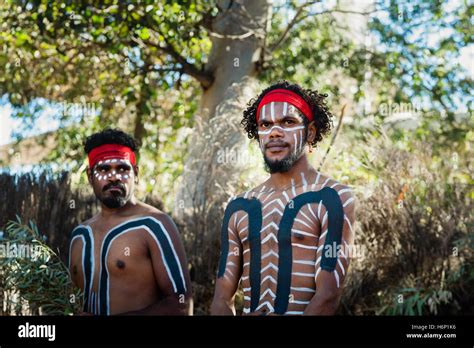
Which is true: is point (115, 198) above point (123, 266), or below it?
above

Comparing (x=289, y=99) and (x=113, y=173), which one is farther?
(x=113, y=173)

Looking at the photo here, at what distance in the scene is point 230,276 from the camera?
13.3ft

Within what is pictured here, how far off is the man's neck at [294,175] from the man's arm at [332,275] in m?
0.27

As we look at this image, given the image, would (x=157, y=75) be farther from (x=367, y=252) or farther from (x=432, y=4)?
(x=367, y=252)

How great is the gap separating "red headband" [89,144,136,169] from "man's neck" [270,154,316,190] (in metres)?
1.22

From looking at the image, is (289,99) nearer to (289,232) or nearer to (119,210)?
(289,232)

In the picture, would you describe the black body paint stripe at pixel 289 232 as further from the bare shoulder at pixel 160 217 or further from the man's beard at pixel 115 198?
the man's beard at pixel 115 198

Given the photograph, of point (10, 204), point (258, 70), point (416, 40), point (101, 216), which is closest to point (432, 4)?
point (416, 40)

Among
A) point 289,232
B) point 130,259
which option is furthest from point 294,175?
point 130,259

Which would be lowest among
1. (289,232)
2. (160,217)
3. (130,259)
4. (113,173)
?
(130,259)

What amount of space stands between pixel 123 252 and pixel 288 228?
49.1 inches

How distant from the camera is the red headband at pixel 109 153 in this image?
4941mm

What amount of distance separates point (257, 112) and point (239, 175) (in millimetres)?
3701

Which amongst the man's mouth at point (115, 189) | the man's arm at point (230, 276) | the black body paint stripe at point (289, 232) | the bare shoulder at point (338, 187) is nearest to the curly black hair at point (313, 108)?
the bare shoulder at point (338, 187)
